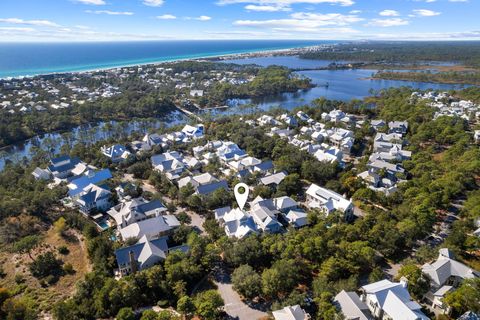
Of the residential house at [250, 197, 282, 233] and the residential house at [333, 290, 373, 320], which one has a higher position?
the residential house at [250, 197, 282, 233]

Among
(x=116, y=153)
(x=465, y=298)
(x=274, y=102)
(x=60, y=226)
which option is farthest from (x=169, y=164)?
(x=274, y=102)

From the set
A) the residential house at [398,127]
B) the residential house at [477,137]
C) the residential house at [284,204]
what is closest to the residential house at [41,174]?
the residential house at [284,204]

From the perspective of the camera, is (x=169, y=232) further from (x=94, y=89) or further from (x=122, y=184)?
(x=94, y=89)

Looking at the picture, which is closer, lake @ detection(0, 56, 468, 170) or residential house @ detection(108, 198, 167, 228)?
residential house @ detection(108, 198, 167, 228)

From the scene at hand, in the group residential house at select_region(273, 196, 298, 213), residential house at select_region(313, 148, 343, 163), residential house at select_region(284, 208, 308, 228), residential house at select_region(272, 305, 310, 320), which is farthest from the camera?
residential house at select_region(313, 148, 343, 163)

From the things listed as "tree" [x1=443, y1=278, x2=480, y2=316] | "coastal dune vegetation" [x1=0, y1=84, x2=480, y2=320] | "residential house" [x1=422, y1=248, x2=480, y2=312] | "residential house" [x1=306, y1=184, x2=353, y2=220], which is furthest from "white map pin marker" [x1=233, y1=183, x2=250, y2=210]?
"tree" [x1=443, y1=278, x2=480, y2=316]

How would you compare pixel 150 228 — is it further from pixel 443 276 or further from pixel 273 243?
pixel 443 276

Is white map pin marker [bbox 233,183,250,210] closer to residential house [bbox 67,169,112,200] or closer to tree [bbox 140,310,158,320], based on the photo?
tree [bbox 140,310,158,320]

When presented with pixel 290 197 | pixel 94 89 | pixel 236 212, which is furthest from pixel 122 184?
pixel 94 89
